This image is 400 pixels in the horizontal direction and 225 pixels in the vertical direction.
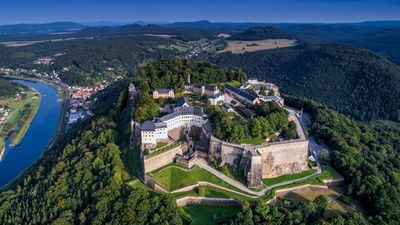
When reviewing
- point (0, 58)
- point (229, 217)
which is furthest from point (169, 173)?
point (0, 58)

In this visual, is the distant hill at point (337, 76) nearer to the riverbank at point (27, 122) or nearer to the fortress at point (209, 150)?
the fortress at point (209, 150)

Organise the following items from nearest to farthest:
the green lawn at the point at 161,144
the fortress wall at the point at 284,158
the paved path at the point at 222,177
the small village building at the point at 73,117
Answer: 1. the paved path at the point at 222,177
2. the fortress wall at the point at 284,158
3. the green lawn at the point at 161,144
4. the small village building at the point at 73,117

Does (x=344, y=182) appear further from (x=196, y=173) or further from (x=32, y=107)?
(x=32, y=107)

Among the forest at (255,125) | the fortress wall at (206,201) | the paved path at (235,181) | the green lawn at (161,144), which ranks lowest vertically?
the fortress wall at (206,201)

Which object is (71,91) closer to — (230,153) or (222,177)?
(230,153)

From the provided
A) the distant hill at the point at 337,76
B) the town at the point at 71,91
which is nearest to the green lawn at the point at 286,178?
the town at the point at 71,91

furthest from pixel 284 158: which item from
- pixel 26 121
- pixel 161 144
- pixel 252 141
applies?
pixel 26 121
